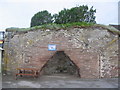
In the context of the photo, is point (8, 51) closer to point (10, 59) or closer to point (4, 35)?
point (10, 59)

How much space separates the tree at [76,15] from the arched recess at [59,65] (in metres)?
11.8

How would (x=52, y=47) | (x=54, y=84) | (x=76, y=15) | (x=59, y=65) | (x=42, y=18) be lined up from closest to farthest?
(x=54, y=84) → (x=52, y=47) → (x=59, y=65) → (x=76, y=15) → (x=42, y=18)

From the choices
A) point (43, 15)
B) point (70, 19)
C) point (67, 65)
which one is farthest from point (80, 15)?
point (67, 65)

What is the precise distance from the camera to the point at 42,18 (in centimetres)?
2689

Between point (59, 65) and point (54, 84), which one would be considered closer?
point (54, 84)

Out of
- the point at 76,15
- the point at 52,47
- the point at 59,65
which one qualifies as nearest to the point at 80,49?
the point at 52,47

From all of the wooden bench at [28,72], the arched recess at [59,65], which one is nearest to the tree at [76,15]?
the arched recess at [59,65]

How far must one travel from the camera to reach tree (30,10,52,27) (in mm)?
26817

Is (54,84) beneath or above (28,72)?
beneath

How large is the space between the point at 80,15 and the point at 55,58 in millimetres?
12864

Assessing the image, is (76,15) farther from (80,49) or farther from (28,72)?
(28,72)

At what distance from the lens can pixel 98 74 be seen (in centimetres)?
945

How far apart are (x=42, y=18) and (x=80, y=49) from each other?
18657mm

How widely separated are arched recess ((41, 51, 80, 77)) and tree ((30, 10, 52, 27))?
16.5 metres
